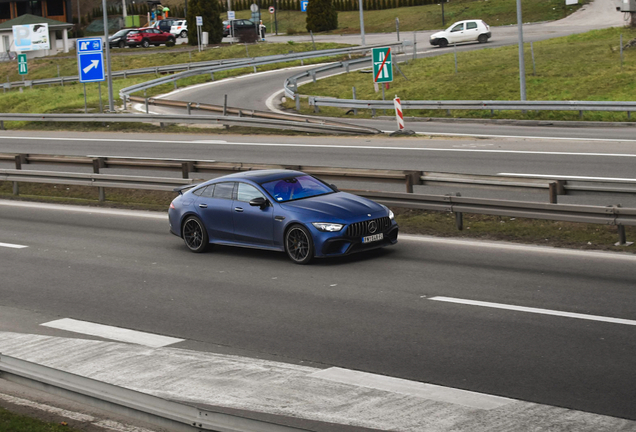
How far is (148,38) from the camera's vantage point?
75062mm

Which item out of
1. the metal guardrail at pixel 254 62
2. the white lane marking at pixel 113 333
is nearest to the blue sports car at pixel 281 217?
the white lane marking at pixel 113 333

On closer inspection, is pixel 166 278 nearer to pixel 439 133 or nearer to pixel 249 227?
pixel 249 227

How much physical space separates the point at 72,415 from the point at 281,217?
5.92 metres

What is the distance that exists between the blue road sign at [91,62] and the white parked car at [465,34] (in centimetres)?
2906

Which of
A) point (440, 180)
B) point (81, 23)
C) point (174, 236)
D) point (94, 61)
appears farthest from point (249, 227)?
point (81, 23)

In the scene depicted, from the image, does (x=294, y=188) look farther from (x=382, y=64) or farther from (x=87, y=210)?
(x=382, y=64)

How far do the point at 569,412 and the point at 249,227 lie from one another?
7150 millimetres

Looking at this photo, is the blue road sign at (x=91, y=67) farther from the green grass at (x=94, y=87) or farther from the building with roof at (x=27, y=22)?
the building with roof at (x=27, y=22)

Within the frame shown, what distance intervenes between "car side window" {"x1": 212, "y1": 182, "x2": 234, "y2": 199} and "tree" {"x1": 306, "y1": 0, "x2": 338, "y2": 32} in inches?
2685

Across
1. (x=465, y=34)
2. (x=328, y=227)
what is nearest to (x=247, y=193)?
(x=328, y=227)

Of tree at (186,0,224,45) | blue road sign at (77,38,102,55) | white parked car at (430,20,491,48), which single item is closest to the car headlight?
blue road sign at (77,38,102,55)

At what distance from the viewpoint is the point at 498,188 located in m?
14.3

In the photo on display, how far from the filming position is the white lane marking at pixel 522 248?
11609mm

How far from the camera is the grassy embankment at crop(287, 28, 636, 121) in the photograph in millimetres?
33875
